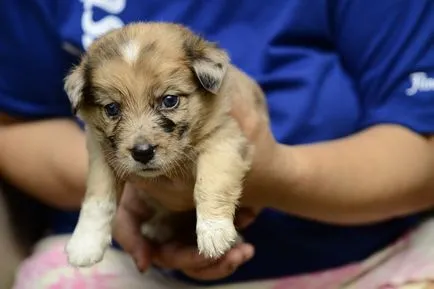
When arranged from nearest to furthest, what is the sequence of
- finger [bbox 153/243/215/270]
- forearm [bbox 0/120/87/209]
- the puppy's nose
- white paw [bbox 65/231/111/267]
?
1. the puppy's nose
2. white paw [bbox 65/231/111/267]
3. finger [bbox 153/243/215/270]
4. forearm [bbox 0/120/87/209]

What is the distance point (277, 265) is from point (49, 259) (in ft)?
1.34

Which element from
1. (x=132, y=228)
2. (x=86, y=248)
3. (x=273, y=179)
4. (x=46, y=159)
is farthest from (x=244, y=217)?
(x=46, y=159)

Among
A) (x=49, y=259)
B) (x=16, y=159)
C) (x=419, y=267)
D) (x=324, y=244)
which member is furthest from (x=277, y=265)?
(x=16, y=159)

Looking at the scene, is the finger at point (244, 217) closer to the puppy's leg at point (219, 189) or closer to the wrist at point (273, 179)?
the wrist at point (273, 179)

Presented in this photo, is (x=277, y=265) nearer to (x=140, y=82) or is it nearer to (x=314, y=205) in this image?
(x=314, y=205)

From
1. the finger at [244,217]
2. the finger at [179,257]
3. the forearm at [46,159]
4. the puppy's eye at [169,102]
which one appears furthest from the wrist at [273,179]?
the forearm at [46,159]

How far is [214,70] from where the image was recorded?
113 centimetres

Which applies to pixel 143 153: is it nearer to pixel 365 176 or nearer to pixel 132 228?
pixel 132 228

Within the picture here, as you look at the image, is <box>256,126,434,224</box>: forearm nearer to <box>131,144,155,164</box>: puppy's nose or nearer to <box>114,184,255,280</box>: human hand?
<box>114,184,255,280</box>: human hand

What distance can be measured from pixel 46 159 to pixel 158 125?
499 millimetres

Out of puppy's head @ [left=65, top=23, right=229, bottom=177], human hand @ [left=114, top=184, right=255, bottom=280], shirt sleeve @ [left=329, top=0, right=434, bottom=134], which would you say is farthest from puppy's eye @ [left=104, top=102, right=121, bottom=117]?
shirt sleeve @ [left=329, top=0, right=434, bottom=134]

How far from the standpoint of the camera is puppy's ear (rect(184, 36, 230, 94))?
1.12m

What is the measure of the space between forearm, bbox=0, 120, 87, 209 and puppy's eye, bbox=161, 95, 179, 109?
408mm

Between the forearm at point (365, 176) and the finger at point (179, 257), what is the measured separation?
0.58ft
